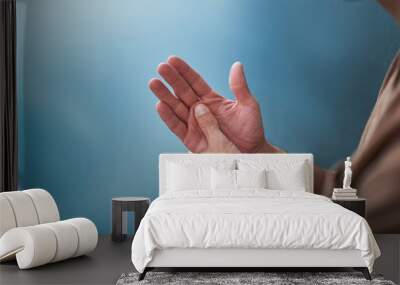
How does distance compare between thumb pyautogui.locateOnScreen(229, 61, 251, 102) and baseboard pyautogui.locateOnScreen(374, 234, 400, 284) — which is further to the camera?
thumb pyautogui.locateOnScreen(229, 61, 251, 102)

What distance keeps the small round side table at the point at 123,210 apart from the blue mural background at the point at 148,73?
553mm

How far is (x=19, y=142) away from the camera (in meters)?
7.20

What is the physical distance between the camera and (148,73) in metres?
7.19

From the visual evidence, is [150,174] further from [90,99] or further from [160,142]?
[90,99]

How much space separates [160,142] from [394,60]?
2828mm

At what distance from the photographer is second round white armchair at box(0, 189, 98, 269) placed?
5.13 m

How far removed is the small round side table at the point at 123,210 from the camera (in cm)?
659

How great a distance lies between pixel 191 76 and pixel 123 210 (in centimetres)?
171

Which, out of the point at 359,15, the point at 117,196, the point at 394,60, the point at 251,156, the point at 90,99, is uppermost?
the point at 359,15

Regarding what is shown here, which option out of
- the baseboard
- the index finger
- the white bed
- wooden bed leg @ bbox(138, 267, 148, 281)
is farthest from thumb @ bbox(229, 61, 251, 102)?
wooden bed leg @ bbox(138, 267, 148, 281)

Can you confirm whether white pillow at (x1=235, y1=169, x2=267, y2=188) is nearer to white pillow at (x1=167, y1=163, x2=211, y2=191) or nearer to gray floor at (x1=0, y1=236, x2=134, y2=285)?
white pillow at (x1=167, y1=163, x2=211, y2=191)

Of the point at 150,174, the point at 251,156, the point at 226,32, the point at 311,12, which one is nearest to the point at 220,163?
the point at 251,156

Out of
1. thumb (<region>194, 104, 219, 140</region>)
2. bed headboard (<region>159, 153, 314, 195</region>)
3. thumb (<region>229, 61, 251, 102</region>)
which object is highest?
thumb (<region>229, 61, 251, 102</region>)

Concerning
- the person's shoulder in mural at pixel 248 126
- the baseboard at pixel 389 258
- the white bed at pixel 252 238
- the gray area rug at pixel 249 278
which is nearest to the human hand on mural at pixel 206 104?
the person's shoulder in mural at pixel 248 126
